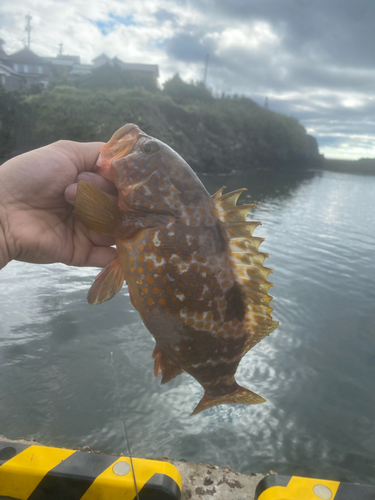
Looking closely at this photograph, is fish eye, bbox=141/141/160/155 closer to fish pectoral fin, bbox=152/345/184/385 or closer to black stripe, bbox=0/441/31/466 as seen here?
fish pectoral fin, bbox=152/345/184/385

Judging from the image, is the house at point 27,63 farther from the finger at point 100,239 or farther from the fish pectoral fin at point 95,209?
the fish pectoral fin at point 95,209

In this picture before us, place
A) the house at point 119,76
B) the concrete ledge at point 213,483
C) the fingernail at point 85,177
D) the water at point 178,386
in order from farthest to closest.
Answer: the house at point 119,76, the water at point 178,386, the concrete ledge at point 213,483, the fingernail at point 85,177

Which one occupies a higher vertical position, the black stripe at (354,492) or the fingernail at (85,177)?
the fingernail at (85,177)

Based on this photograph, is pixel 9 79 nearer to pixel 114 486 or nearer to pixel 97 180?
pixel 97 180

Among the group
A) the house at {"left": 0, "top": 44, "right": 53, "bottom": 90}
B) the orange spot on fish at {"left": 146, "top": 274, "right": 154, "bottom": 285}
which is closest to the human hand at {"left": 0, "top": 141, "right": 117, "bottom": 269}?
the orange spot on fish at {"left": 146, "top": 274, "right": 154, "bottom": 285}

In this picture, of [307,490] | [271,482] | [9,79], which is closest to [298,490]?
[307,490]

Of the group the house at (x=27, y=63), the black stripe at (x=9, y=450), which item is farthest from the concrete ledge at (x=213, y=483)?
the house at (x=27, y=63)
